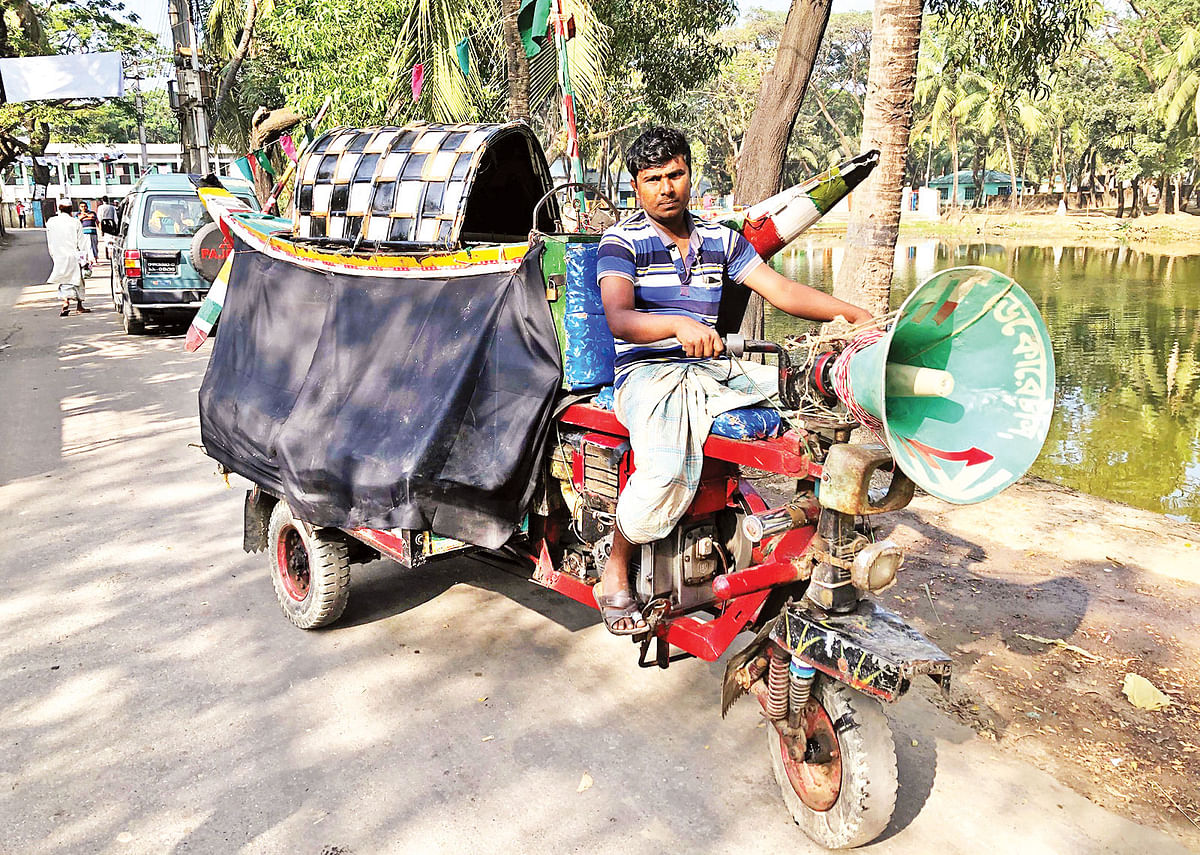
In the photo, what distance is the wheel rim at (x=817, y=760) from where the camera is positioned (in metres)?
3.17

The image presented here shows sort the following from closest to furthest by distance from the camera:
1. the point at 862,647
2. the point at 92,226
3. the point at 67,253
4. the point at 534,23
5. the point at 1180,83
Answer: the point at 862,647, the point at 534,23, the point at 67,253, the point at 92,226, the point at 1180,83

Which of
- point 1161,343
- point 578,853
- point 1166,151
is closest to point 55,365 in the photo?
point 578,853

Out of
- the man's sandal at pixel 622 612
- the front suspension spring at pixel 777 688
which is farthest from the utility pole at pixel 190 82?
the front suspension spring at pixel 777 688

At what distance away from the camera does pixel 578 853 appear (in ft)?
10.3

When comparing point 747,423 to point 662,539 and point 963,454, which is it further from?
point 963,454

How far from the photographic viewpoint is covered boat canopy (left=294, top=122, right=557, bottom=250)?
4.70 meters

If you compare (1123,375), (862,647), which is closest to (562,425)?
(862,647)

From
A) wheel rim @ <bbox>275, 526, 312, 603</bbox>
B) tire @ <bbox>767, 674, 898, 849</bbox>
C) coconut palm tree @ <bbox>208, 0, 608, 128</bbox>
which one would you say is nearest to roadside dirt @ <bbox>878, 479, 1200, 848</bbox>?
tire @ <bbox>767, 674, 898, 849</bbox>

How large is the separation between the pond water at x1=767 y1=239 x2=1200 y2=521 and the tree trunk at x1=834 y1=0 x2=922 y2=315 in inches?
146

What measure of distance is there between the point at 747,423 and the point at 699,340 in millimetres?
418

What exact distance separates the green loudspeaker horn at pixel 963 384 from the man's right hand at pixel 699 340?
39 centimetres

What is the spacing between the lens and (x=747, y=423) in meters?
3.28

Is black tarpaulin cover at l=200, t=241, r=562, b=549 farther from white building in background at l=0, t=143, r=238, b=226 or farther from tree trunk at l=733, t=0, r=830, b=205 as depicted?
white building in background at l=0, t=143, r=238, b=226

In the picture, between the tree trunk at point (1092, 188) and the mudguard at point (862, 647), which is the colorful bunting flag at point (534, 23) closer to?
the mudguard at point (862, 647)
